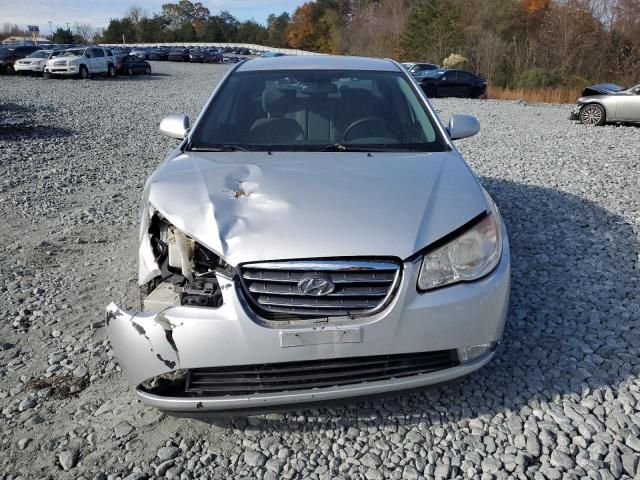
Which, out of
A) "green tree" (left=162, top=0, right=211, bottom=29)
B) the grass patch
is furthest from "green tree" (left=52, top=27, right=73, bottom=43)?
the grass patch

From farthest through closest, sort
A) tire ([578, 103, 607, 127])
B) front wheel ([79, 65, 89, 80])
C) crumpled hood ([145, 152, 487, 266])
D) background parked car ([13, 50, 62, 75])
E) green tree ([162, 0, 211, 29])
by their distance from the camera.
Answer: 1. green tree ([162, 0, 211, 29])
2. background parked car ([13, 50, 62, 75])
3. front wheel ([79, 65, 89, 80])
4. tire ([578, 103, 607, 127])
5. crumpled hood ([145, 152, 487, 266])

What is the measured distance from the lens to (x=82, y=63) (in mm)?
27406

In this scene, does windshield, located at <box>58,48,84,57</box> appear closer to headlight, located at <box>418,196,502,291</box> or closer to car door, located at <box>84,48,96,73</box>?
car door, located at <box>84,48,96,73</box>

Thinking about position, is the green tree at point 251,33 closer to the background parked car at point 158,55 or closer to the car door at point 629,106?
the background parked car at point 158,55

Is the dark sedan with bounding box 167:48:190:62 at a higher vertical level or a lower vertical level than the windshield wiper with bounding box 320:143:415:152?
higher

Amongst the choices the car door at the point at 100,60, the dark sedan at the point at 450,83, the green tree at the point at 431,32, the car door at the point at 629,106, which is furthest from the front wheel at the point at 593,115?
the green tree at the point at 431,32

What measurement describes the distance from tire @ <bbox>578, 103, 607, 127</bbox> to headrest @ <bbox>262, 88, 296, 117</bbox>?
42.7 ft

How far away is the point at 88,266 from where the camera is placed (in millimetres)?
4426

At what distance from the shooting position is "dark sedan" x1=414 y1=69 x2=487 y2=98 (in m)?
22.6

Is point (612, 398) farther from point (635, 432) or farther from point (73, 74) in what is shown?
point (73, 74)

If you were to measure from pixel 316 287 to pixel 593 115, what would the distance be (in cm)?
1461

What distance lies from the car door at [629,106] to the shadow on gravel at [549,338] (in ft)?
32.9

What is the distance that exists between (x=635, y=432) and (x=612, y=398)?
10.2 inches

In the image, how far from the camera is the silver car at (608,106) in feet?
44.1
